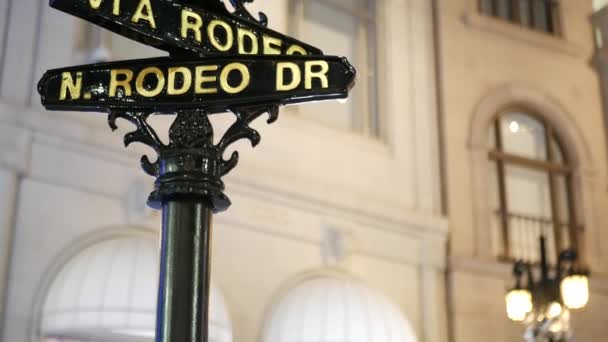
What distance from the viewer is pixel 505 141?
15211 millimetres

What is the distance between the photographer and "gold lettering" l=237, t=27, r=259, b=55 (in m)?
3.70

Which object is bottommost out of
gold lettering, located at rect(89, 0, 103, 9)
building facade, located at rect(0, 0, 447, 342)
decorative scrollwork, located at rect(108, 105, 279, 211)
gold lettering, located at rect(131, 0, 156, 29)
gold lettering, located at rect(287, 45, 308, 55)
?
decorative scrollwork, located at rect(108, 105, 279, 211)

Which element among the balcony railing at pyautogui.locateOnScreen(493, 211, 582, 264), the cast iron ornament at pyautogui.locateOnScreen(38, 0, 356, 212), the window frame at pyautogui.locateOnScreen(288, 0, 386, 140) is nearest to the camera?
the cast iron ornament at pyautogui.locateOnScreen(38, 0, 356, 212)

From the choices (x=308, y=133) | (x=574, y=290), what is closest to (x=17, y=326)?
(x=308, y=133)

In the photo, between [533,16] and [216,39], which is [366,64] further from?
[216,39]

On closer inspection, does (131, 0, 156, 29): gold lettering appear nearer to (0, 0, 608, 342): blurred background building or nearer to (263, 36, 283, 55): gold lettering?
(263, 36, 283, 55): gold lettering

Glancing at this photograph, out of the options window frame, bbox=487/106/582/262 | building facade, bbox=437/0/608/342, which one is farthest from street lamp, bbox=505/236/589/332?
window frame, bbox=487/106/582/262

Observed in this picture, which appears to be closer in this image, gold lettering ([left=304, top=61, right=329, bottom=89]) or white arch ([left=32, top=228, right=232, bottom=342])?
gold lettering ([left=304, top=61, right=329, bottom=89])

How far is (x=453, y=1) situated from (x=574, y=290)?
6.58 metres

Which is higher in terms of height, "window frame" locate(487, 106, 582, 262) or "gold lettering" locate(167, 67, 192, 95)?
"window frame" locate(487, 106, 582, 262)

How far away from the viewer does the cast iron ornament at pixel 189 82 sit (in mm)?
3480

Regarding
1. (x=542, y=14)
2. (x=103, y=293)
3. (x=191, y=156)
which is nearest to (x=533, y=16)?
(x=542, y=14)

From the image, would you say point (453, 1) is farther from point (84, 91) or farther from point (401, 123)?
point (84, 91)

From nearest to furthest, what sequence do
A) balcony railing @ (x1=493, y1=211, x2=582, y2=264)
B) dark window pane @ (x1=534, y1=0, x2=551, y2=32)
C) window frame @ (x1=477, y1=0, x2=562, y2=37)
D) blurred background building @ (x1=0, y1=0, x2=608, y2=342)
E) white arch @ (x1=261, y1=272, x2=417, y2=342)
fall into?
blurred background building @ (x1=0, y1=0, x2=608, y2=342) → white arch @ (x1=261, y1=272, x2=417, y2=342) → balcony railing @ (x1=493, y1=211, x2=582, y2=264) → window frame @ (x1=477, y1=0, x2=562, y2=37) → dark window pane @ (x1=534, y1=0, x2=551, y2=32)
